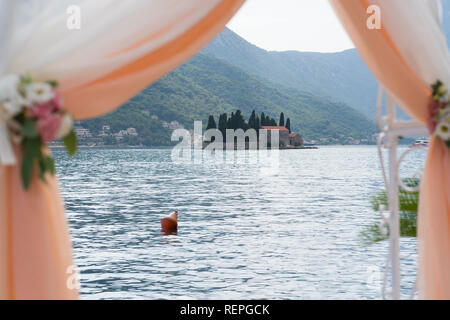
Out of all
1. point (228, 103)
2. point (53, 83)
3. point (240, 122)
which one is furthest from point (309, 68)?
point (53, 83)

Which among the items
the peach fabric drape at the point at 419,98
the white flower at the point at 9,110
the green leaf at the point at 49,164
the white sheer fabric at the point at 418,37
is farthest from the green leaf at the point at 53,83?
the white sheer fabric at the point at 418,37

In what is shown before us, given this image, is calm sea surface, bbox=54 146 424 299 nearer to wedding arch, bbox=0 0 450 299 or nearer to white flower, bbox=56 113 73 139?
wedding arch, bbox=0 0 450 299

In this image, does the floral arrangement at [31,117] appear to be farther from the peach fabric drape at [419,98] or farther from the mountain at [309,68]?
the mountain at [309,68]

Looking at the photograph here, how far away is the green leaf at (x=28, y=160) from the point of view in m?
1.57

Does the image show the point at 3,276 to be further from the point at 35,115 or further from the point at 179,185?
the point at 179,185

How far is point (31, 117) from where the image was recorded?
159cm

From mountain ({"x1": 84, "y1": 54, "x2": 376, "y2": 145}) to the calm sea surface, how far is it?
1196cm

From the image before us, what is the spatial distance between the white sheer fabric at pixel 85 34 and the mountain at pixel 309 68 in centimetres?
6031

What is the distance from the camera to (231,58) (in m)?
73.7

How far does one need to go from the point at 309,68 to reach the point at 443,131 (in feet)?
235

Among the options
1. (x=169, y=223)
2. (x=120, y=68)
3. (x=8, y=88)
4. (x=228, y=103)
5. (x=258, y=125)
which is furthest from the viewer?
(x=228, y=103)

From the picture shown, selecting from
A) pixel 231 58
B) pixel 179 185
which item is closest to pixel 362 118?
pixel 231 58

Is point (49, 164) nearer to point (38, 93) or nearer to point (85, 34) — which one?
point (38, 93)

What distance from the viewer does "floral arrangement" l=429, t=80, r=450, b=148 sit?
1.95m
